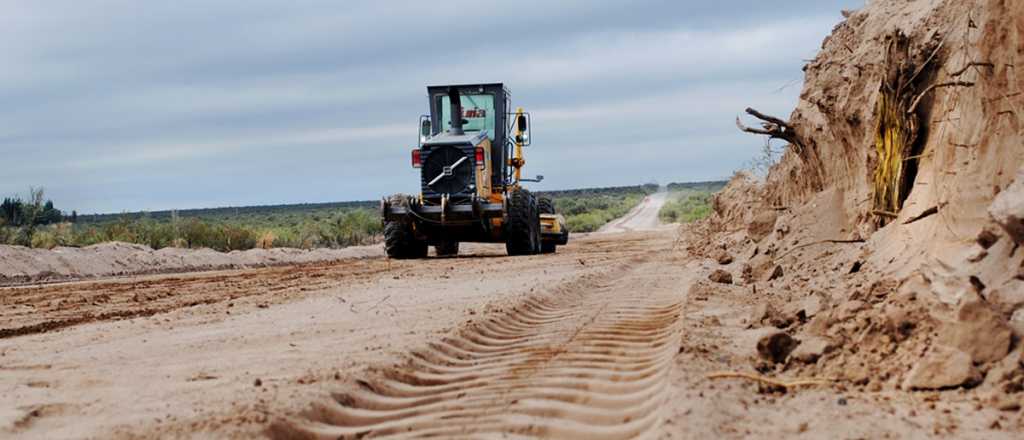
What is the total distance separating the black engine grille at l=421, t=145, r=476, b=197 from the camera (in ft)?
79.2

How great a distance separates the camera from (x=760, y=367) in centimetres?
697

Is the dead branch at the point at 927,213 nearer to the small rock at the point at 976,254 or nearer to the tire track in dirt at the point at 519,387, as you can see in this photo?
the small rock at the point at 976,254

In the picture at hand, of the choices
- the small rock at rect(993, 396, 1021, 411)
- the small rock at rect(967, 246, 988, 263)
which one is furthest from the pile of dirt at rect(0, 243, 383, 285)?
the small rock at rect(993, 396, 1021, 411)

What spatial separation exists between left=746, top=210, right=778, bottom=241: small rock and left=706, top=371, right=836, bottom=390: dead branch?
A: 10.3m

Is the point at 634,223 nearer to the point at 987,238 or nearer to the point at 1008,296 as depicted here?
the point at 987,238

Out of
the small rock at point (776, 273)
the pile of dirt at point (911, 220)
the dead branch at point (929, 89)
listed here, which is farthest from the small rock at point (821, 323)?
the small rock at point (776, 273)

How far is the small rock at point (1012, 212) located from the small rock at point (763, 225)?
10.0m

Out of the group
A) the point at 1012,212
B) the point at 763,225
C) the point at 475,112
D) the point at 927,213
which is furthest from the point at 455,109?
the point at 1012,212

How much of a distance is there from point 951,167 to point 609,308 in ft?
12.4

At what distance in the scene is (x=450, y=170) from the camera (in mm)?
24172

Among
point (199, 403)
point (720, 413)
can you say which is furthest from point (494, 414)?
point (199, 403)

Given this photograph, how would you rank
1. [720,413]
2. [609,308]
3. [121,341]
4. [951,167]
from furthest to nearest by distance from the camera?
[609,308]
[121,341]
[951,167]
[720,413]

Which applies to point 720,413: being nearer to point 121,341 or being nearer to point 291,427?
point 291,427

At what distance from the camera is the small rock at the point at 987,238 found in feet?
23.1
